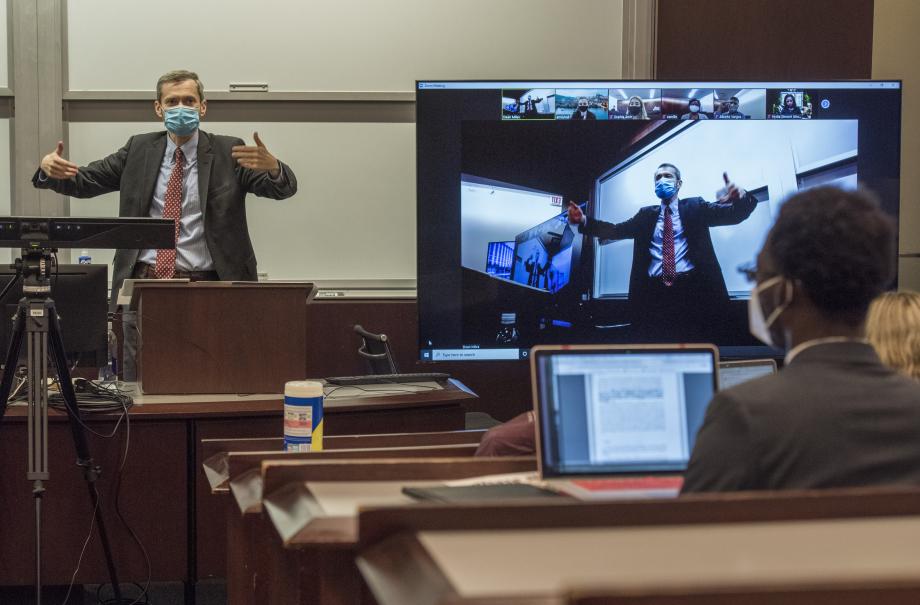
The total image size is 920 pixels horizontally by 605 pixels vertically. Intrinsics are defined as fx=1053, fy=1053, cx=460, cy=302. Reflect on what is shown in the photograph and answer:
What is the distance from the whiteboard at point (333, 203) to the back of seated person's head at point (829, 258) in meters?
3.92

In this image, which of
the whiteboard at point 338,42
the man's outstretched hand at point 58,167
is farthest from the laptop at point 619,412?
the whiteboard at point 338,42

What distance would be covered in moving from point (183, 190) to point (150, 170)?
0.16 metres

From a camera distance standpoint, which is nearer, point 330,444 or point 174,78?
point 330,444

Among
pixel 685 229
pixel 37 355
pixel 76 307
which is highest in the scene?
pixel 685 229

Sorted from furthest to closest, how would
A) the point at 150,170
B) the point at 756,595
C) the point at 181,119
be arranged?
the point at 150,170 < the point at 181,119 < the point at 756,595

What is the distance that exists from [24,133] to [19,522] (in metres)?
2.71

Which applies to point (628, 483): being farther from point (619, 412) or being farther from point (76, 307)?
point (76, 307)

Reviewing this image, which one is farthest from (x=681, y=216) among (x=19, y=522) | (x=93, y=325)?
(x=19, y=522)

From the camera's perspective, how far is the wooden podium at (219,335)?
Answer: 3.24 meters

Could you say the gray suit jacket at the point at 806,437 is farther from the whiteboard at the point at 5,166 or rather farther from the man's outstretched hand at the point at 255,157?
the whiteboard at the point at 5,166

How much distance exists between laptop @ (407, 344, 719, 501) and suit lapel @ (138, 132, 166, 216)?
3415 mm

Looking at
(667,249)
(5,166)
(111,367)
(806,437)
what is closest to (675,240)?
(667,249)

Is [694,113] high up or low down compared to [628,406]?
up

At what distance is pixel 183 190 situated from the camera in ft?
15.3
